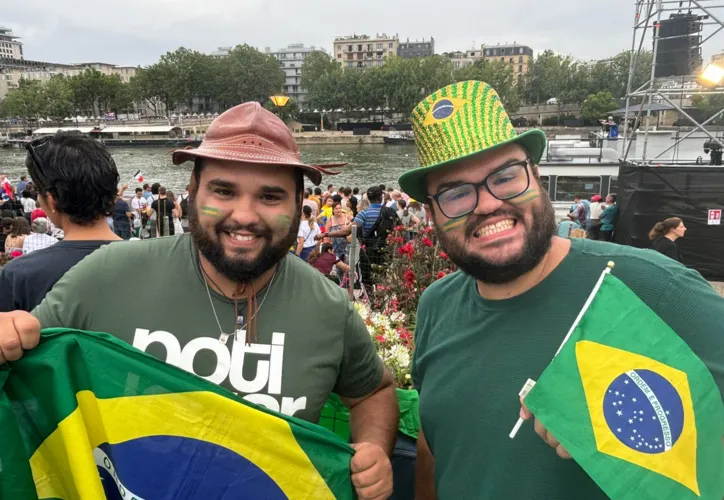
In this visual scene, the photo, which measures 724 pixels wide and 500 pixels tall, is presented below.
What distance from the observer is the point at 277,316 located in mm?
1820

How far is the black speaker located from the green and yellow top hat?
1023 cm

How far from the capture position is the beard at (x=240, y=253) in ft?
5.82

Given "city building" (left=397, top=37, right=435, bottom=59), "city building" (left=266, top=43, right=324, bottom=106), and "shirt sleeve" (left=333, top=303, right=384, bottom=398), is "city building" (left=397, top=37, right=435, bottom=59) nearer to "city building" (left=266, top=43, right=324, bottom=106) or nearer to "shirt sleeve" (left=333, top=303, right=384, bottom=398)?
"city building" (left=266, top=43, right=324, bottom=106)

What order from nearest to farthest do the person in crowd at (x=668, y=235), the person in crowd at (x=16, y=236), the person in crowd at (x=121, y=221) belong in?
1. the person in crowd at (x=668, y=235)
2. the person in crowd at (x=16, y=236)
3. the person in crowd at (x=121, y=221)

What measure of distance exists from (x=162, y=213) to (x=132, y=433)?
10.4 meters

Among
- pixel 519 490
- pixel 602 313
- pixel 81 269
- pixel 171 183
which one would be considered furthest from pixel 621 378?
pixel 171 183

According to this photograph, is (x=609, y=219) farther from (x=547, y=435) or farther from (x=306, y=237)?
(x=547, y=435)

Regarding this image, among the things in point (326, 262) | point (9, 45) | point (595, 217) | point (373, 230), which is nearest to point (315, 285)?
point (326, 262)

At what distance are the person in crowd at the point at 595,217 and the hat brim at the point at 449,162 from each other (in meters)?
10.00

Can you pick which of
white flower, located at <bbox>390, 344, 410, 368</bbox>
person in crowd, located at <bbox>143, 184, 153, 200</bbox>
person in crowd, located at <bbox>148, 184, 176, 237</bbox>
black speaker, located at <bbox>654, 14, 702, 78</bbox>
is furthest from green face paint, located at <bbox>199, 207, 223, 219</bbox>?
person in crowd, located at <bbox>143, 184, 153, 200</bbox>

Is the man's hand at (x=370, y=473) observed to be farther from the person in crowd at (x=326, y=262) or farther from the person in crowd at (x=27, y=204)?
the person in crowd at (x=27, y=204)

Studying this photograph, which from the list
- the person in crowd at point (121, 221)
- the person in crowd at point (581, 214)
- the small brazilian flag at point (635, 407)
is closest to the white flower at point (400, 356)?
the small brazilian flag at point (635, 407)

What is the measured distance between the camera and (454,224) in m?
1.81

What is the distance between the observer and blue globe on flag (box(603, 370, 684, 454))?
132 cm
